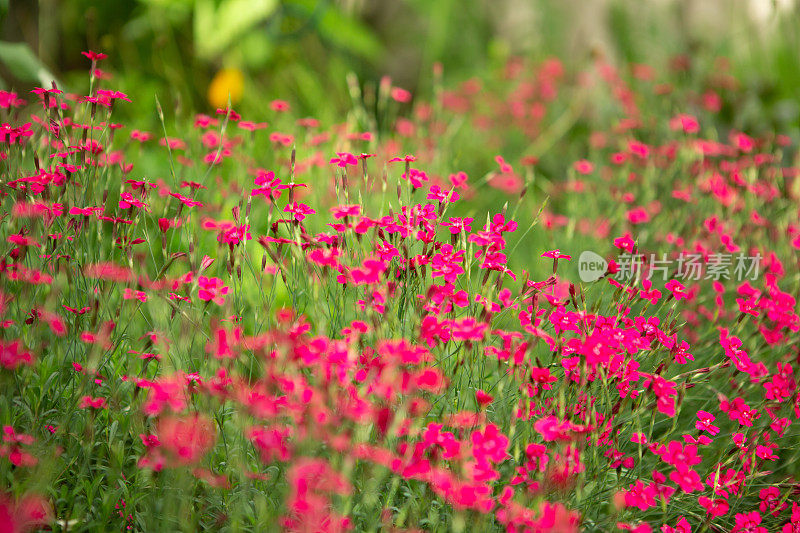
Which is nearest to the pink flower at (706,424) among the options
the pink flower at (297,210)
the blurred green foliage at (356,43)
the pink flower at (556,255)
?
the pink flower at (556,255)

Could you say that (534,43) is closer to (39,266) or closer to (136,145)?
(136,145)

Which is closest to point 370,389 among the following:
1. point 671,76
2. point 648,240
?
point 648,240

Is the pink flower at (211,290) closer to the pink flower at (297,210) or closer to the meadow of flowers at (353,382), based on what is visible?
the meadow of flowers at (353,382)

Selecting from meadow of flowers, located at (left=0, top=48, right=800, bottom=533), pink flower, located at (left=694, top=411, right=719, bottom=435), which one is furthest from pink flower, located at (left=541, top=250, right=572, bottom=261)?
pink flower, located at (left=694, top=411, right=719, bottom=435)

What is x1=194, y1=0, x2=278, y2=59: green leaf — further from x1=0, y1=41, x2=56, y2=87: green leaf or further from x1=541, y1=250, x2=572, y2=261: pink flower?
x1=541, y1=250, x2=572, y2=261: pink flower

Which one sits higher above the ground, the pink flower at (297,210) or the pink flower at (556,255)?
the pink flower at (297,210)

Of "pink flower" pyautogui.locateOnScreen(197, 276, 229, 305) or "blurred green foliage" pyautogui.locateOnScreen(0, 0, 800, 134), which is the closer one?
"pink flower" pyautogui.locateOnScreen(197, 276, 229, 305)

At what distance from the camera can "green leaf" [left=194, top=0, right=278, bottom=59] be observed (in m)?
4.22

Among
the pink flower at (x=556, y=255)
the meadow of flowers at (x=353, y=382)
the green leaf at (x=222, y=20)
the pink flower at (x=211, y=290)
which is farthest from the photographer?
the green leaf at (x=222, y=20)

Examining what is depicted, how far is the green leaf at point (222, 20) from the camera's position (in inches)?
166

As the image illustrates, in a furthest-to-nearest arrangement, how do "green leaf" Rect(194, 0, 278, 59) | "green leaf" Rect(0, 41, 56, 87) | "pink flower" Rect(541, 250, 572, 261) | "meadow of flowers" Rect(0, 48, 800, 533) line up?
"green leaf" Rect(194, 0, 278, 59) → "green leaf" Rect(0, 41, 56, 87) → "pink flower" Rect(541, 250, 572, 261) → "meadow of flowers" Rect(0, 48, 800, 533)

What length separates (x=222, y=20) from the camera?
4.27 meters

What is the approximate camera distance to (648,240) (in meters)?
2.90

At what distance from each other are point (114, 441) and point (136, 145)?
96.0 inches
